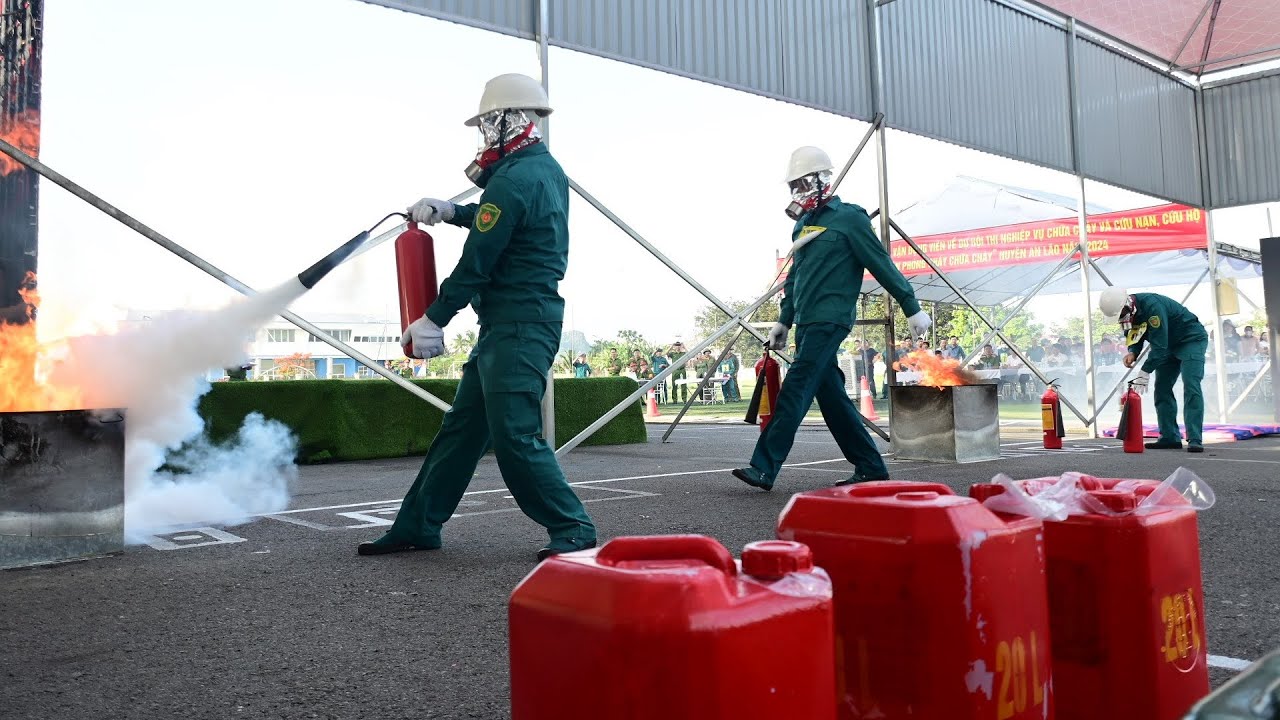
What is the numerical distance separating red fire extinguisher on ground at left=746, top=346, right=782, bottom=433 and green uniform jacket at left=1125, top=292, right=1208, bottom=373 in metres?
4.06

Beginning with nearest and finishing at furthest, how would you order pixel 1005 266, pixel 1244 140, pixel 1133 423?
pixel 1133 423, pixel 1244 140, pixel 1005 266

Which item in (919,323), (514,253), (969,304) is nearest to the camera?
(514,253)

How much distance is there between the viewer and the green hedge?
8023mm

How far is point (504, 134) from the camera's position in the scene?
3.68 m

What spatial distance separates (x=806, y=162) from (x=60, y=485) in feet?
15.1

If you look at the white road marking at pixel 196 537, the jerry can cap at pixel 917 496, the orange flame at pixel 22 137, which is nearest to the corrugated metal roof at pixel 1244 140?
the white road marking at pixel 196 537

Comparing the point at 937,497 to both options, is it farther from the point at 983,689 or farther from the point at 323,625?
the point at 323,625

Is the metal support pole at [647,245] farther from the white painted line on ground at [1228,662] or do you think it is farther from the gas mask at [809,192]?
the white painted line on ground at [1228,662]

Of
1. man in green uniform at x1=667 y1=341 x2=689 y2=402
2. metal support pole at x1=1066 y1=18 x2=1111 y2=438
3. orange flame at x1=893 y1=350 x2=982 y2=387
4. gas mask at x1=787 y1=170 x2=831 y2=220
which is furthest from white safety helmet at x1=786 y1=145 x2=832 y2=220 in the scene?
man in green uniform at x1=667 y1=341 x2=689 y2=402

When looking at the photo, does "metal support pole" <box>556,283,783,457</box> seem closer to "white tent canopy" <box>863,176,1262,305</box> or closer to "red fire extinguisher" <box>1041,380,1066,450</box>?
"red fire extinguisher" <box>1041,380,1066,450</box>

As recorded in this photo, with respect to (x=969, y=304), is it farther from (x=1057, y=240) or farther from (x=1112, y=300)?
(x=1057, y=240)

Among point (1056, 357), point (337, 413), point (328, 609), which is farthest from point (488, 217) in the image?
point (1056, 357)

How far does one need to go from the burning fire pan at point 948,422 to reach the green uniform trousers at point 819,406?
1719mm

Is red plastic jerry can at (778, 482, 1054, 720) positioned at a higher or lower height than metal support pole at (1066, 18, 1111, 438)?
lower
